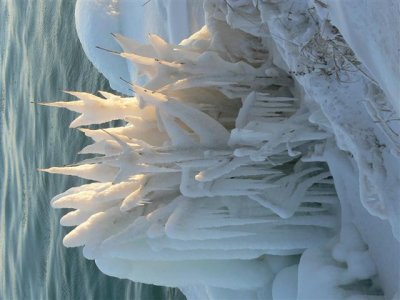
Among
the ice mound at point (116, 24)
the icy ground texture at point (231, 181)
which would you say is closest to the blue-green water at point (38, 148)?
the ice mound at point (116, 24)

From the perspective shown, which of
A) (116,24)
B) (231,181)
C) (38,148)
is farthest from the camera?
(38,148)

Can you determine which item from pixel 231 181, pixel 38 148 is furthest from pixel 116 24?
pixel 38 148

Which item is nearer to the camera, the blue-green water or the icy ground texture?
the icy ground texture

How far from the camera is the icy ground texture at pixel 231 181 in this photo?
2043 millimetres

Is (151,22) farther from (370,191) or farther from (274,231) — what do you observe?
(370,191)

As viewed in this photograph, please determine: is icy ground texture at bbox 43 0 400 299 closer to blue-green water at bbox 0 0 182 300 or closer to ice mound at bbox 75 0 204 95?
ice mound at bbox 75 0 204 95

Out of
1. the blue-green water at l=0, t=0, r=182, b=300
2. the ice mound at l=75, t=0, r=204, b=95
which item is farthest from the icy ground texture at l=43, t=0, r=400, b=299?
the blue-green water at l=0, t=0, r=182, b=300

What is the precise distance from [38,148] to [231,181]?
449 centimetres

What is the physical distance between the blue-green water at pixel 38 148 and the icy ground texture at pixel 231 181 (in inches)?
99.0

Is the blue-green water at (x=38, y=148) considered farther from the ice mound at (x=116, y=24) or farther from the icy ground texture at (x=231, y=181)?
the icy ground texture at (x=231, y=181)

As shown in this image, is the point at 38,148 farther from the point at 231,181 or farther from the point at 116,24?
the point at 231,181

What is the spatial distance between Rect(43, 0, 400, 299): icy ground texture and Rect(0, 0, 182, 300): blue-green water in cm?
252

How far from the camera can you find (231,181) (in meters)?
2.16

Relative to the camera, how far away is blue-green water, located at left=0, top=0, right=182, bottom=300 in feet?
17.9
